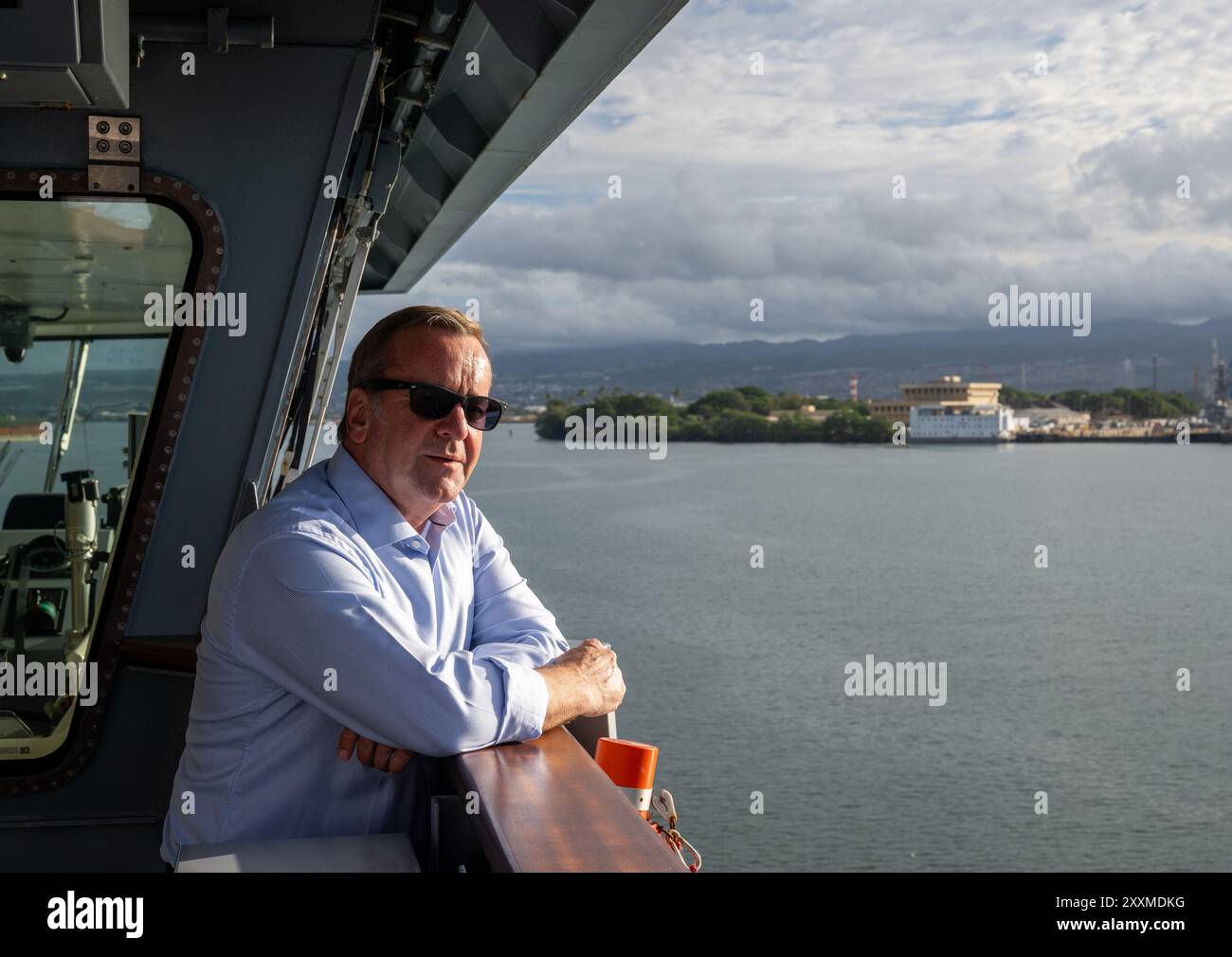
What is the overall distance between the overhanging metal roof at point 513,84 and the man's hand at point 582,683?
1204 millimetres

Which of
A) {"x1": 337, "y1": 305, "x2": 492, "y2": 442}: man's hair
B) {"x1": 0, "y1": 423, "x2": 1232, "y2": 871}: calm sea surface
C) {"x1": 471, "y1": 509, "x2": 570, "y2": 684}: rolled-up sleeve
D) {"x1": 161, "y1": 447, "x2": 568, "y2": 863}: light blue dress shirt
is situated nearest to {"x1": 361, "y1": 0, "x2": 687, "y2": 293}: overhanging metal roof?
{"x1": 337, "y1": 305, "x2": 492, "y2": 442}: man's hair

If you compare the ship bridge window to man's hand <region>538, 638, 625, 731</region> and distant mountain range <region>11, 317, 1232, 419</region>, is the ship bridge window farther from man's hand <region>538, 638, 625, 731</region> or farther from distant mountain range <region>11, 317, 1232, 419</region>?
distant mountain range <region>11, 317, 1232, 419</region>

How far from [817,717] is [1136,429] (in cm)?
4864

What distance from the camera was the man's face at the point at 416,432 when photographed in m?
2.21

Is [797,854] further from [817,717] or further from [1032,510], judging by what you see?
[1032,510]

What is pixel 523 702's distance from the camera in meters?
1.99

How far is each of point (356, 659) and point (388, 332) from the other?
2.03 ft

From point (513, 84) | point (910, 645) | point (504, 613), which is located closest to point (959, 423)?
point (910, 645)

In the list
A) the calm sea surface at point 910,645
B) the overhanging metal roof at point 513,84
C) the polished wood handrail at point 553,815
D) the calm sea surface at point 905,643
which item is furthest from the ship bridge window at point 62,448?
the calm sea surface at point 910,645

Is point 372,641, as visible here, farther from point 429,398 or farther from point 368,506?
point 429,398

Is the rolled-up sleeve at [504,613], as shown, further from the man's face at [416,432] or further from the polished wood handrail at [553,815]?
the polished wood handrail at [553,815]

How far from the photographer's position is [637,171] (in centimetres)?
8644

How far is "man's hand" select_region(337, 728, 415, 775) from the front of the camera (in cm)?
193
